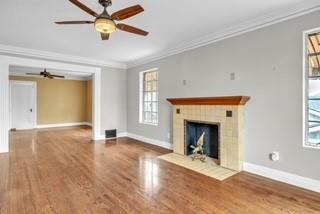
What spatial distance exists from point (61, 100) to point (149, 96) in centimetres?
570

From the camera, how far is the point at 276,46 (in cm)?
292

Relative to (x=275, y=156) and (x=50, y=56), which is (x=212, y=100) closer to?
(x=275, y=156)

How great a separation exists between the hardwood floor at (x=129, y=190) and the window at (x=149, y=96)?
1.95m

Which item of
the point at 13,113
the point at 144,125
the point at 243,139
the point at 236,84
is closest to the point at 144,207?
the point at 243,139

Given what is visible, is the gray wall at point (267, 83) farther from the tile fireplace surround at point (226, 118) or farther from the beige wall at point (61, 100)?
the beige wall at point (61, 100)

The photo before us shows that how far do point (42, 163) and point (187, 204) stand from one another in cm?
308

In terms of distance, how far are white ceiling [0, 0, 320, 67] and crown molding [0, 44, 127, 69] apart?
0.74 ft

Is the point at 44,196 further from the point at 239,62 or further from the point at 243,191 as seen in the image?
the point at 239,62

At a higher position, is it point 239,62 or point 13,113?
point 239,62

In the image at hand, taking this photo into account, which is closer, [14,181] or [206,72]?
[14,181]

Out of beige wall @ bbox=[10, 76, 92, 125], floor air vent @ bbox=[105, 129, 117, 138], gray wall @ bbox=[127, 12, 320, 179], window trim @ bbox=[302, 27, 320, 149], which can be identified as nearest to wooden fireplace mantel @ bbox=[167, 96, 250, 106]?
gray wall @ bbox=[127, 12, 320, 179]

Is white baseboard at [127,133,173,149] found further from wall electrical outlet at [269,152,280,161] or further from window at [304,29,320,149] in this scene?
window at [304,29,320,149]

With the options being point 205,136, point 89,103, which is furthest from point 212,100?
point 89,103

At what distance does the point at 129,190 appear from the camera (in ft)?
8.50
